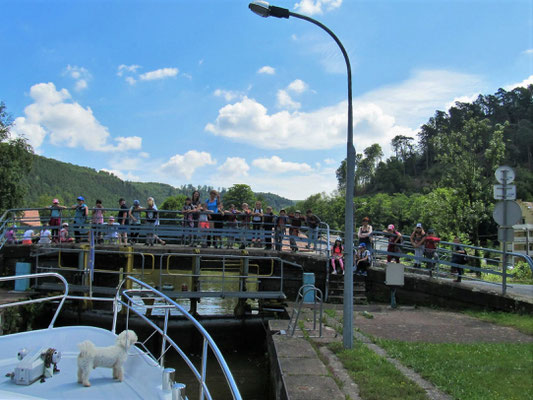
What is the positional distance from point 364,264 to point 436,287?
2.28 metres

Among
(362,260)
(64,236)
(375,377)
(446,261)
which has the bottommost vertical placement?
(375,377)

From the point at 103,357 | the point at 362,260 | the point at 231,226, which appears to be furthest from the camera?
the point at 231,226

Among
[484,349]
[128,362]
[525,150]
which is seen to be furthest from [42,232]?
[525,150]

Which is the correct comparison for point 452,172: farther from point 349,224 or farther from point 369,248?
point 349,224

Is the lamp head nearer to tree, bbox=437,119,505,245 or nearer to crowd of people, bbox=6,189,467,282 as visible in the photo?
crowd of people, bbox=6,189,467,282

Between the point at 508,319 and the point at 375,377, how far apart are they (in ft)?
19.1

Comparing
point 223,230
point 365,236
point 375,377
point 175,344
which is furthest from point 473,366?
point 223,230

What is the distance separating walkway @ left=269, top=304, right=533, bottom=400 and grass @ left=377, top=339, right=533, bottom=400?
220 mm

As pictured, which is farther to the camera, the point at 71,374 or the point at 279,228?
the point at 279,228

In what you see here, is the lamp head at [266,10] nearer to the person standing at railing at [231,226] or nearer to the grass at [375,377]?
the grass at [375,377]

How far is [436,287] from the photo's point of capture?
12.5m

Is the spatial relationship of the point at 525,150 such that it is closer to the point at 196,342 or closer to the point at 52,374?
the point at 196,342

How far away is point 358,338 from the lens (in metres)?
8.41

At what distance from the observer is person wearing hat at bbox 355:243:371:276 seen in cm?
1377
